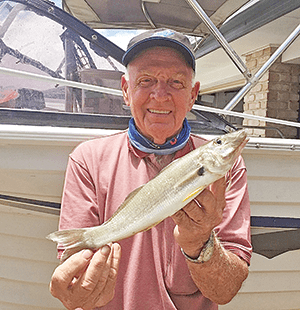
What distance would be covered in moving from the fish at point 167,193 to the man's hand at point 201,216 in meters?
0.06

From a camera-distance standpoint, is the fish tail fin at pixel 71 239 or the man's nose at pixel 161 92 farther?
the man's nose at pixel 161 92

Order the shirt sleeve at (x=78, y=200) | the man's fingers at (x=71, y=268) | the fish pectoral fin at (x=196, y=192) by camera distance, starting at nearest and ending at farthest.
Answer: the fish pectoral fin at (x=196, y=192)
the man's fingers at (x=71, y=268)
the shirt sleeve at (x=78, y=200)

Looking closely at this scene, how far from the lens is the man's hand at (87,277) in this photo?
4.83 ft

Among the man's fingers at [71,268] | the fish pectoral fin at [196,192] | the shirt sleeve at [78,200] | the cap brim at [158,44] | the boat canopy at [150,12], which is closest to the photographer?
the fish pectoral fin at [196,192]

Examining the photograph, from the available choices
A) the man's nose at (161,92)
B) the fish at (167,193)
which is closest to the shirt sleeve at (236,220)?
the fish at (167,193)

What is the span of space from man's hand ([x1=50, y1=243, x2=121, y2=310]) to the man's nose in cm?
71

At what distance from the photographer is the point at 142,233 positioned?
1.83 metres

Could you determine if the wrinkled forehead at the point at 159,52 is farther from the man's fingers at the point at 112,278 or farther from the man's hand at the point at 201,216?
the man's fingers at the point at 112,278

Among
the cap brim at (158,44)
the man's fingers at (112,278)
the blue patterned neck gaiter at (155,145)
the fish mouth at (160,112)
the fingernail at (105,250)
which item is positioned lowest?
the man's fingers at (112,278)

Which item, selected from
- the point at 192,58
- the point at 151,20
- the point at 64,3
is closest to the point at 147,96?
the point at 192,58

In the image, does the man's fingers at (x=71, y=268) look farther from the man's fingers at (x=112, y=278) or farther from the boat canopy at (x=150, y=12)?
the boat canopy at (x=150, y=12)

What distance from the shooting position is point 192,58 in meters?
1.89

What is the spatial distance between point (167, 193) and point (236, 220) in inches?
20.6

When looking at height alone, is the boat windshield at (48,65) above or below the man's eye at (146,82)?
above
